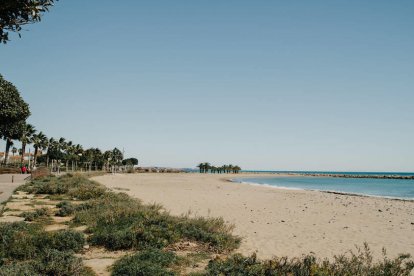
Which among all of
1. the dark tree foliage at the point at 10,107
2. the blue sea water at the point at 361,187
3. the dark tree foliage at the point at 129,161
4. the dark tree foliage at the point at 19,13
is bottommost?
the blue sea water at the point at 361,187

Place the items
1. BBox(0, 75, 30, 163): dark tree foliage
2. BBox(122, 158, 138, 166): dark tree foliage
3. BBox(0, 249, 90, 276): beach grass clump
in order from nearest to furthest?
BBox(0, 249, 90, 276): beach grass clump < BBox(0, 75, 30, 163): dark tree foliage < BBox(122, 158, 138, 166): dark tree foliage

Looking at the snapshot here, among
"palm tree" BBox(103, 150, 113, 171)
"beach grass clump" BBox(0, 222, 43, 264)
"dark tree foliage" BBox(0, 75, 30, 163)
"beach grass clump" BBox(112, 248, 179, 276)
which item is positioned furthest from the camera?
"palm tree" BBox(103, 150, 113, 171)

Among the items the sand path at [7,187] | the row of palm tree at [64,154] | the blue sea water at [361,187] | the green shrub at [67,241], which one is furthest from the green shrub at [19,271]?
the row of palm tree at [64,154]

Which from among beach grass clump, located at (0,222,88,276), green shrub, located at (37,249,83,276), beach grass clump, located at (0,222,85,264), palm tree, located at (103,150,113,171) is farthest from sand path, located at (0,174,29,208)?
palm tree, located at (103,150,113,171)

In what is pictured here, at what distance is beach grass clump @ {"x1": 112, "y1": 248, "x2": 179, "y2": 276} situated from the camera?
6.83 metres

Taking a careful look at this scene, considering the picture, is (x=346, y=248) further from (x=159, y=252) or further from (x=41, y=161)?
(x=41, y=161)

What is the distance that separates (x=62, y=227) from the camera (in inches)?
489

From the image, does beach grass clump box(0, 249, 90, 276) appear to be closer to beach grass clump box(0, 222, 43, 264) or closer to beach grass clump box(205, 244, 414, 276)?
beach grass clump box(0, 222, 43, 264)

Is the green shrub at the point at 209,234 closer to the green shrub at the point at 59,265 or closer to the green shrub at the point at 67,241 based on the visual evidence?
the green shrub at the point at 67,241

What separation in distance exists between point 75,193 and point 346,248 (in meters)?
18.4

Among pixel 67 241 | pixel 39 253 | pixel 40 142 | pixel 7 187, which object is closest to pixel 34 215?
pixel 67 241

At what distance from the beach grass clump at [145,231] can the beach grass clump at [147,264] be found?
1.37 meters

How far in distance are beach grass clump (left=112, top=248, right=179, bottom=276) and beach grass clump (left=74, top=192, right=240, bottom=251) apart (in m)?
1.37

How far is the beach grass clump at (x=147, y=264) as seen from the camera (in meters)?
6.83
